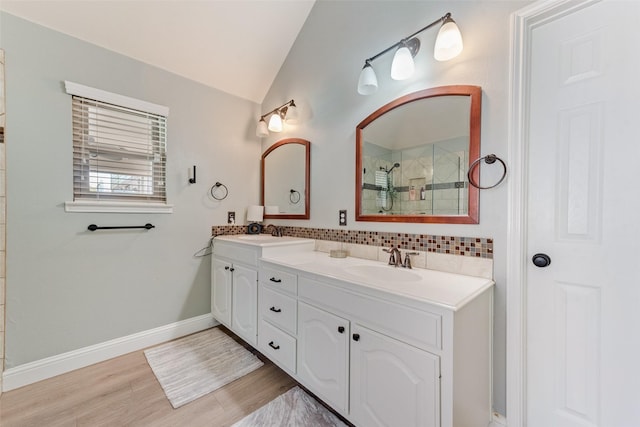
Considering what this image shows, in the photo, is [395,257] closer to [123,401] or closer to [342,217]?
[342,217]

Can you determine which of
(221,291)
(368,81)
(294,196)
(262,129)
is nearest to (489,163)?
(368,81)

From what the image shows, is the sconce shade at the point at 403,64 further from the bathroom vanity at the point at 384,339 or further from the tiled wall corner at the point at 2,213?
the tiled wall corner at the point at 2,213

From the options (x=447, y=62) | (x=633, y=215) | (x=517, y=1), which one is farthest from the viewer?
(x=447, y=62)

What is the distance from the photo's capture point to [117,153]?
1998mm

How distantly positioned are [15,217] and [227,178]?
4.74ft

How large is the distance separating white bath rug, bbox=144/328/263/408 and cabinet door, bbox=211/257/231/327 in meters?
0.20

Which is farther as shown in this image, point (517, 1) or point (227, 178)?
point (227, 178)

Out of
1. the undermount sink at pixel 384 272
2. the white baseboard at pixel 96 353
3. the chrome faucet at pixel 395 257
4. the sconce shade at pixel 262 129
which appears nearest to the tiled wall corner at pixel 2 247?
the white baseboard at pixel 96 353

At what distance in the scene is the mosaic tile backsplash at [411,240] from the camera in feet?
4.27

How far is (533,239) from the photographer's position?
120 cm

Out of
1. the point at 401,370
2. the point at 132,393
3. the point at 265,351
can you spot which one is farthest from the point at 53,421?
the point at 401,370

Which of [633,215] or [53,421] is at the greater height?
[633,215]

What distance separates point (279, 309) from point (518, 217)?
4.61 ft

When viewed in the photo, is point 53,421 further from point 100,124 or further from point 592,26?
point 592,26
